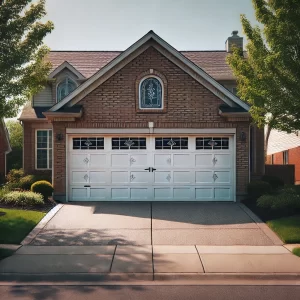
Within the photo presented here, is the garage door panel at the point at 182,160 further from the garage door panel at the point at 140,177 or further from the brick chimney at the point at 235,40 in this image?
the brick chimney at the point at 235,40

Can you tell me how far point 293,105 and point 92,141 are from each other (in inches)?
296

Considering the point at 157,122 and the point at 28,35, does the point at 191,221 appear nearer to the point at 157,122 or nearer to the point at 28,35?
the point at 157,122

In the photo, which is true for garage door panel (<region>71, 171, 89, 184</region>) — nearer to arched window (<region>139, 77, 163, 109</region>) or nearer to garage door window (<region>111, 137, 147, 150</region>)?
garage door window (<region>111, 137, 147, 150</region>)

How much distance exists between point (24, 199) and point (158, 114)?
18.9 feet

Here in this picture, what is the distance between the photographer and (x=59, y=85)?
19.3 metres

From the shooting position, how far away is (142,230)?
1011cm

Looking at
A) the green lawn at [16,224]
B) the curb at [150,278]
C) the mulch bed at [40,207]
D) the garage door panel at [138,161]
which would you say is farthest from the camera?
the garage door panel at [138,161]

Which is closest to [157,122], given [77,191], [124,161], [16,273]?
[124,161]

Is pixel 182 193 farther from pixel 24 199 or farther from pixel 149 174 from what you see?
pixel 24 199

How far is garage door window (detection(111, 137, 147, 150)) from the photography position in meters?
14.3

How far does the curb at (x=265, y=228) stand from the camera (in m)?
9.12

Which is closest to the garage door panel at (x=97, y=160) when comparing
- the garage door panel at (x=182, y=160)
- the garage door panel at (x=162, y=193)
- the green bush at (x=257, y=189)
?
the garage door panel at (x=162, y=193)

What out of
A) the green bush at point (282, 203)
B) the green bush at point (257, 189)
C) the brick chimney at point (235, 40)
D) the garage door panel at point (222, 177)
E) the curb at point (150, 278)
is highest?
the brick chimney at point (235, 40)

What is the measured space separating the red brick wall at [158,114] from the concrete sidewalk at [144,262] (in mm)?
6270
